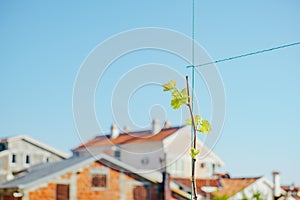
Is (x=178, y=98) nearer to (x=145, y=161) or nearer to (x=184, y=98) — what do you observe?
(x=184, y=98)

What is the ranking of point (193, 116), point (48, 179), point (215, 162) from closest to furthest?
point (193, 116)
point (48, 179)
point (215, 162)

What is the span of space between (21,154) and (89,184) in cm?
652

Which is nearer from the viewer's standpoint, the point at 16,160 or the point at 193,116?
the point at 193,116

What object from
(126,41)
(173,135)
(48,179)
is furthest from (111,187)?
(126,41)

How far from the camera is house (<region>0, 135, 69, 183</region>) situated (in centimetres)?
1535

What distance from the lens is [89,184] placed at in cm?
1048

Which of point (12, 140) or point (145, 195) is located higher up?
point (12, 140)

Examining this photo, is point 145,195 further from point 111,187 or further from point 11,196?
point 11,196

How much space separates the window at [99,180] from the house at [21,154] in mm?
5121

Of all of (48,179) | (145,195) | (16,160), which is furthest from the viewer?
(16,160)

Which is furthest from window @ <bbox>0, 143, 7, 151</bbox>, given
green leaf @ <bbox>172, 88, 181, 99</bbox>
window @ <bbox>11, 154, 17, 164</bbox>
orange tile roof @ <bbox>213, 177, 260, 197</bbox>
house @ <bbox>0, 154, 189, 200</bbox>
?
green leaf @ <bbox>172, 88, 181, 99</bbox>

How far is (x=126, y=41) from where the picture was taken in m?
1.02

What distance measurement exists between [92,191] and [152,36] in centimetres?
980

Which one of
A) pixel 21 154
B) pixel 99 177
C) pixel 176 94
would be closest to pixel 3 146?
pixel 21 154
